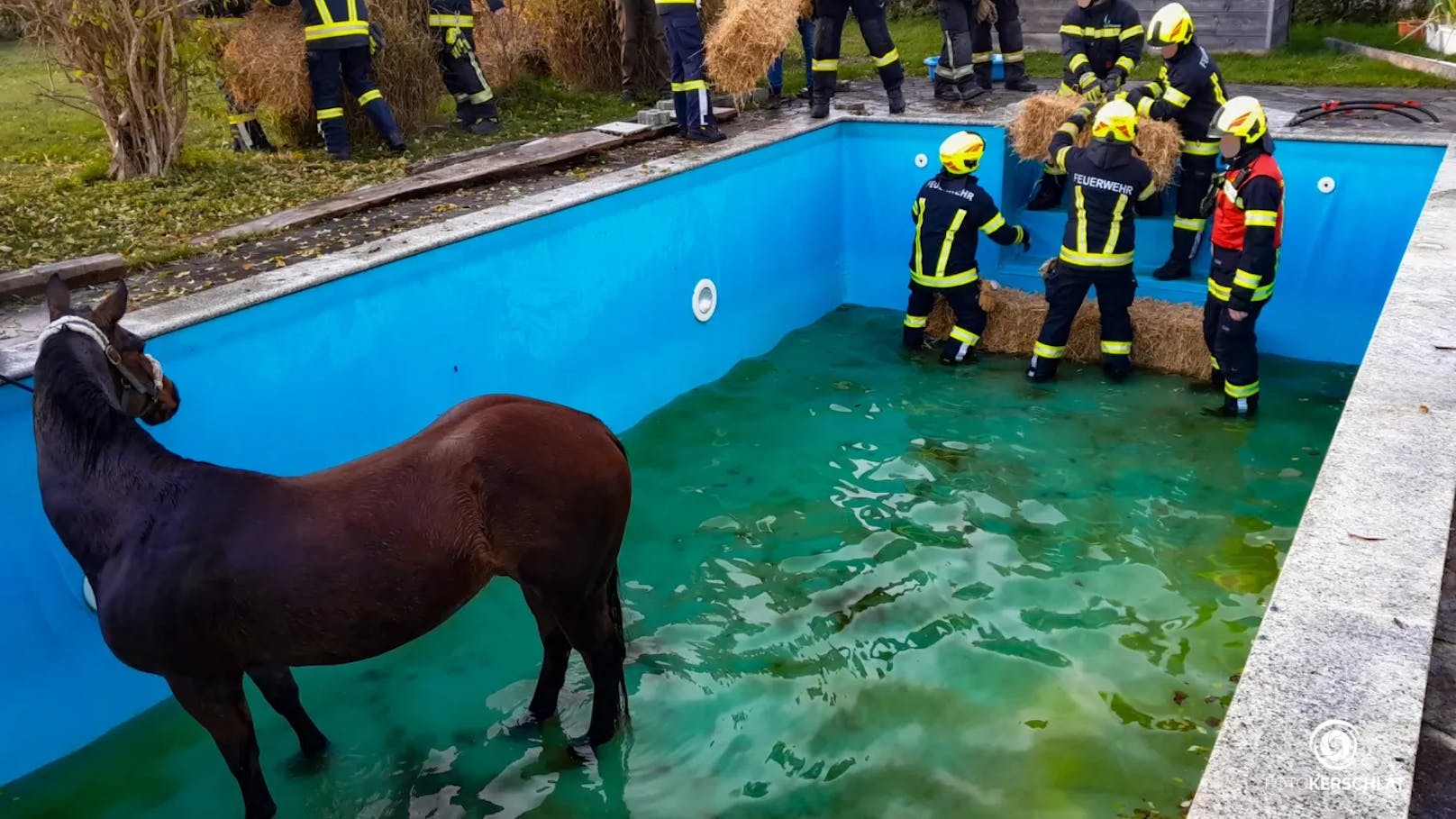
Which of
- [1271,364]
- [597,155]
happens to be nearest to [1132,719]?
[1271,364]

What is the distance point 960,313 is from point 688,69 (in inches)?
119

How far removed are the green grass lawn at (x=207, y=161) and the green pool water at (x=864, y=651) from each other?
314cm

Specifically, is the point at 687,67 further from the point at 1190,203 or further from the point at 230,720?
the point at 230,720

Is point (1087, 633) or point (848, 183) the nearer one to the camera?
point (1087, 633)

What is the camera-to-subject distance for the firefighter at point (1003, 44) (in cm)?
1048

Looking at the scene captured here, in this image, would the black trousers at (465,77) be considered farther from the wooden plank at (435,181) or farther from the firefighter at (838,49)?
the firefighter at (838,49)

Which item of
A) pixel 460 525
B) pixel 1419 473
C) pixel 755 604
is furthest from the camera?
pixel 755 604

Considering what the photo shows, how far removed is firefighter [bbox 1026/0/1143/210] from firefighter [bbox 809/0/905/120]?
1425 mm

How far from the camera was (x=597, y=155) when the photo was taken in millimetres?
8430

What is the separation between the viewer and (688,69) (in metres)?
8.77

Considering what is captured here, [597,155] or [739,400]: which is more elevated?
[597,155]

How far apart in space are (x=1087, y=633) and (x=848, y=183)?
566 centimetres

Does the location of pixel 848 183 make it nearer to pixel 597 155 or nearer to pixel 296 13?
pixel 597 155

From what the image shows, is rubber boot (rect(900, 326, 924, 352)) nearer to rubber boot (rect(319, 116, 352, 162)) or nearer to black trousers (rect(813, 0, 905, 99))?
black trousers (rect(813, 0, 905, 99))
